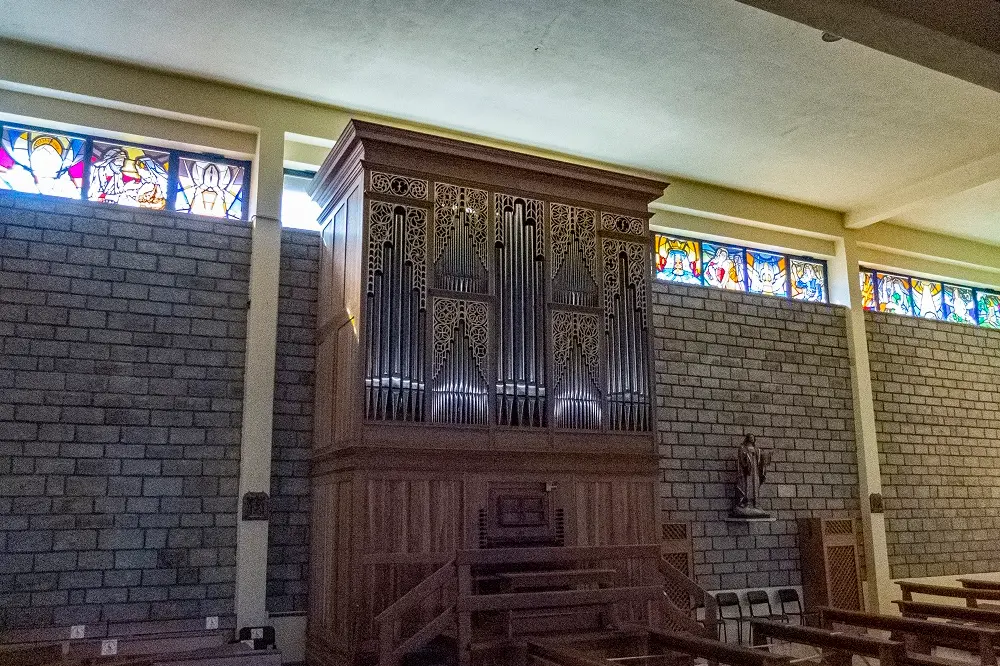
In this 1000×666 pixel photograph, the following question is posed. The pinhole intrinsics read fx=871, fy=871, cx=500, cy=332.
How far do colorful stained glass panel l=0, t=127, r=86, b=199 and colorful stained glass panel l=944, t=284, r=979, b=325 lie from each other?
34.8ft

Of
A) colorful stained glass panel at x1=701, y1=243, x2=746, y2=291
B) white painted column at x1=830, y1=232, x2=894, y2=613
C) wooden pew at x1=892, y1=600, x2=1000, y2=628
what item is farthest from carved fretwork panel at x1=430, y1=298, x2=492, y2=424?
white painted column at x1=830, y1=232, x2=894, y2=613

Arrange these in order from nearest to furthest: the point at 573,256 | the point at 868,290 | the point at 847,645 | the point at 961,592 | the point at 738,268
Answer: the point at 847,645 < the point at 573,256 < the point at 961,592 < the point at 738,268 < the point at 868,290

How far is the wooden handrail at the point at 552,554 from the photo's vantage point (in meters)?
6.00

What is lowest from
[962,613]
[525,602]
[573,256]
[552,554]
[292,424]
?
[962,613]

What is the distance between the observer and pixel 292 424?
730cm

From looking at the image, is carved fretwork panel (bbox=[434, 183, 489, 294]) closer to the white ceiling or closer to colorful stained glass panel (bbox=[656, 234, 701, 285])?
the white ceiling

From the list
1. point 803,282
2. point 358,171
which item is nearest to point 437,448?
point 358,171

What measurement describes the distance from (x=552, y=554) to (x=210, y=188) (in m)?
4.23

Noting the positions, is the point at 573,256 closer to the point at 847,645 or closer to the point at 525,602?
the point at 525,602

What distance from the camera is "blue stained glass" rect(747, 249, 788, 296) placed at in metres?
10.3

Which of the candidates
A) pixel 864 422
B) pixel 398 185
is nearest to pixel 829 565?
pixel 864 422

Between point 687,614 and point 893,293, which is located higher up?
point 893,293

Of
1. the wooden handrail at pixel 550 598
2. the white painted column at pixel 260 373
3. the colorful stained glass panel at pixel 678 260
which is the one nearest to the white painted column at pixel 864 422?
the colorful stained glass panel at pixel 678 260

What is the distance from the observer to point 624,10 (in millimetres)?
6422
